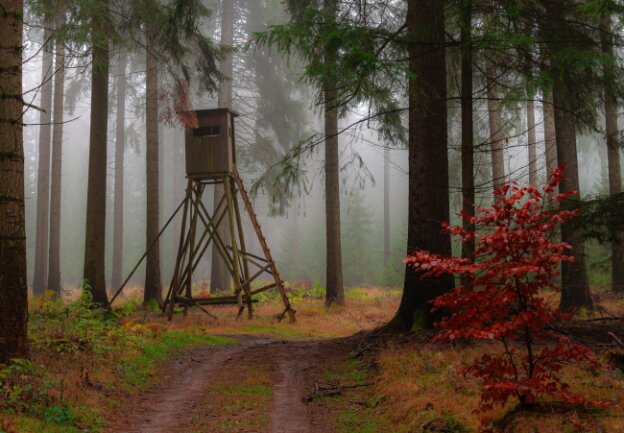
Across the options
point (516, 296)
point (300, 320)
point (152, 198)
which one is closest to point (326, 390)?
point (516, 296)

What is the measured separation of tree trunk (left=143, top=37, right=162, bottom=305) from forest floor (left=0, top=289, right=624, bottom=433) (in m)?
4.43

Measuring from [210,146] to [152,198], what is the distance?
2.98 meters

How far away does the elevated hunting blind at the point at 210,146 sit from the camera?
13.3m

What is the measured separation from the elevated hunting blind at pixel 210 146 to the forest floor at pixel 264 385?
4.55 metres

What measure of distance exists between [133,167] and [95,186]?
1810 inches

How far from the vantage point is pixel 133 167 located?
55875 mm

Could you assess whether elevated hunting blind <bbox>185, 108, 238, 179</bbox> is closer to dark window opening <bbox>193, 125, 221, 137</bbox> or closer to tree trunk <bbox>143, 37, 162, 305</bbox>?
dark window opening <bbox>193, 125, 221, 137</bbox>

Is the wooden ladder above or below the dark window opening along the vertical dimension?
below

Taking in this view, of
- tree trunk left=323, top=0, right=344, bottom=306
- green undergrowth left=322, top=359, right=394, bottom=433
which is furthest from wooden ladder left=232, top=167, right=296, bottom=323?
green undergrowth left=322, top=359, right=394, bottom=433

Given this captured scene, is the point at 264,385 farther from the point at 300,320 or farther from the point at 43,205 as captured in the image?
the point at 43,205

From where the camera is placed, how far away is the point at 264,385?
7.12m

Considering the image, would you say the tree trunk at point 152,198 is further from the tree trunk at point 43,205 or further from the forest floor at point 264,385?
the tree trunk at point 43,205

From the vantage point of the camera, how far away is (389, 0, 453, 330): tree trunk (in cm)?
816

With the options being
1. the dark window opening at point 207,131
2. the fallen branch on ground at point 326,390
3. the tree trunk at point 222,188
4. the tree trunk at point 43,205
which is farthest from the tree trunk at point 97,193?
the tree trunk at point 43,205
